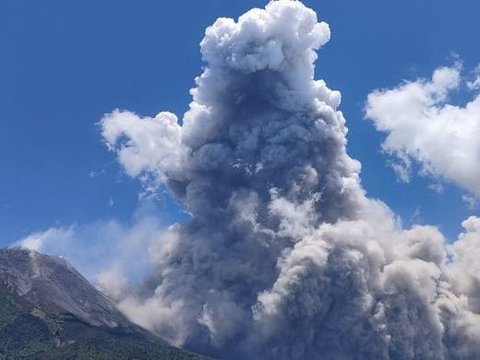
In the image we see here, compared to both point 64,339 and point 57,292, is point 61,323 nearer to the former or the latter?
point 64,339

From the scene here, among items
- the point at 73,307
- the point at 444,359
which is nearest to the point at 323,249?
the point at 444,359

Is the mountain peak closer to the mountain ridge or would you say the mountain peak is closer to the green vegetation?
the mountain ridge

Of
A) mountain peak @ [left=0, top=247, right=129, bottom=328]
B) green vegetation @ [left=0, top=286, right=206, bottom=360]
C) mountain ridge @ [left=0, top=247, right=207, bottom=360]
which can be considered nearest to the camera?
green vegetation @ [left=0, top=286, right=206, bottom=360]

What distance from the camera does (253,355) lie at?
5468 inches

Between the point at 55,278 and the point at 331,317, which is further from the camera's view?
the point at 55,278

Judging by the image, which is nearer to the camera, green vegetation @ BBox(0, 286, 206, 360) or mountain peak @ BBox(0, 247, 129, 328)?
green vegetation @ BBox(0, 286, 206, 360)

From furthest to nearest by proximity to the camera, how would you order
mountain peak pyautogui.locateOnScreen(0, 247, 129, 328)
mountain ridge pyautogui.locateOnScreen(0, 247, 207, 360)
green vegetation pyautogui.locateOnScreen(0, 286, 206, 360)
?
mountain peak pyautogui.locateOnScreen(0, 247, 129, 328) < mountain ridge pyautogui.locateOnScreen(0, 247, 207, 360) < green vegetation pyautogui.locateOnScreen(0, 286, 206, 360)

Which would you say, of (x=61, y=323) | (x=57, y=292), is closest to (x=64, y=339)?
(x=61, y=323)

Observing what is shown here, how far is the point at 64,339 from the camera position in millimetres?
148250

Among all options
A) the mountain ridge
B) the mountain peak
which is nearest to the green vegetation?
the mountain ridge

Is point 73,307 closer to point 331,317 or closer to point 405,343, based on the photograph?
point 331,317

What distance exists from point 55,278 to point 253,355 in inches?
3214

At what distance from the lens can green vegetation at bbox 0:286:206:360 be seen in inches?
5305

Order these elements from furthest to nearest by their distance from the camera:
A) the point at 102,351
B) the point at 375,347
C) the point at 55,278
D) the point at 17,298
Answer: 1. the point at 55,278
2. the point at 17,298
3. the point at 102,351
4. the point at 375,347
